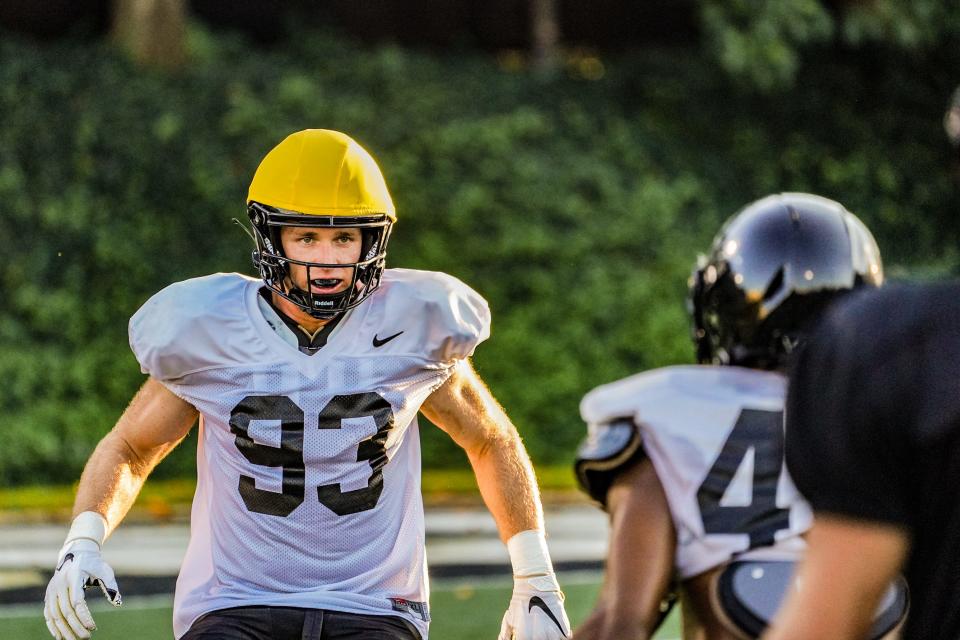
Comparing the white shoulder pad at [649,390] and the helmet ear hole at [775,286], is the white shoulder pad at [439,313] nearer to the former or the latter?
the helmet ear hole at [775,286]

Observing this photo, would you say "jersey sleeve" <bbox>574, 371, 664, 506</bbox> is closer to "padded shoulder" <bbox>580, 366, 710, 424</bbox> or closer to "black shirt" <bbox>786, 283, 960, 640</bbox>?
"padded shoulder" <bbox>580, 366, 710, 424</bbox>

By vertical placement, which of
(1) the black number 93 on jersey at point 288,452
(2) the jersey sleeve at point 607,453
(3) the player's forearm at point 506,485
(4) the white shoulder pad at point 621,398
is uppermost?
(4) the white shoulder pad at point 621,398

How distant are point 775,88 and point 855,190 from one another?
4.05 feet

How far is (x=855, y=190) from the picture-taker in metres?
15.5

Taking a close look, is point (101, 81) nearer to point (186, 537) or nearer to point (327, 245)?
point (186, 537)

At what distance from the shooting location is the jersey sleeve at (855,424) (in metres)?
1.68

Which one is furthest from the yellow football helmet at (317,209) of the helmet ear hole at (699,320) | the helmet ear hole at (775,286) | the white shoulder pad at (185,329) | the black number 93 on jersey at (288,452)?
the helmet ear hole at (775,286)

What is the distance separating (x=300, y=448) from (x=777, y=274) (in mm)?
1294

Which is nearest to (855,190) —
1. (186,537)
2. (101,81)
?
(101,81)

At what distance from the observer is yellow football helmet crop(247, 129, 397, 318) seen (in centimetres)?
389

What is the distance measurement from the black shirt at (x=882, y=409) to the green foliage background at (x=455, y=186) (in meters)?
11.3

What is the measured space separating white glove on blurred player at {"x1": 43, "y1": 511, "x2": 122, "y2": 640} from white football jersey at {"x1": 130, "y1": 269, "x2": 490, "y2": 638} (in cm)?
21

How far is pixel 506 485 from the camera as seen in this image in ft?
13.4

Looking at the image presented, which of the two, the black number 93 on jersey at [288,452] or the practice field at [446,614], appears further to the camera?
the practice field at [446,614]
